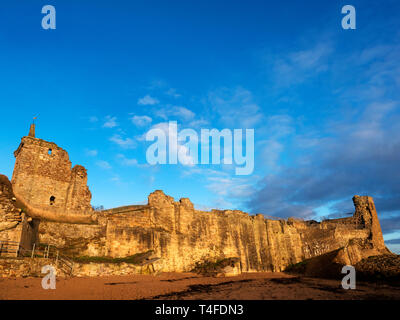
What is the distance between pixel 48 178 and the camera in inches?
981

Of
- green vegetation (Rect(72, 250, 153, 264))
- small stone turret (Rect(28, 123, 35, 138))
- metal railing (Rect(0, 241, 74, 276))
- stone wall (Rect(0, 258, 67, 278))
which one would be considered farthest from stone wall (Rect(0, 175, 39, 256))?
small stone turret (Rect(28, 123, 35, 138))

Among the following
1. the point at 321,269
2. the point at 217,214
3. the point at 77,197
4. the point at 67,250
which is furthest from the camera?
the point at 217,214

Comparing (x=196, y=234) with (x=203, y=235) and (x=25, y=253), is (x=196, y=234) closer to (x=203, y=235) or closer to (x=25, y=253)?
(x=203, y=235)

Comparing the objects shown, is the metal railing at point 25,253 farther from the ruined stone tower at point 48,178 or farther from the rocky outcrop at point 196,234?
the ruined stone tower at point 48,178

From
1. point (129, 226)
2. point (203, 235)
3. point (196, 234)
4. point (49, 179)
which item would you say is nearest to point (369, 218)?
point (203, 235)

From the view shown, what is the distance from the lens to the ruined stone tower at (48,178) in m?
23.5

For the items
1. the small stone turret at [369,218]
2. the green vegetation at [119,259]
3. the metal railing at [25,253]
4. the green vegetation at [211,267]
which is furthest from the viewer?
the small stone turret at [369,218]

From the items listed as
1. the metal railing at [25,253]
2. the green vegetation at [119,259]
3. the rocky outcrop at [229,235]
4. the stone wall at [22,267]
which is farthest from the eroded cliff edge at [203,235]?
the stone wall at [22,267]

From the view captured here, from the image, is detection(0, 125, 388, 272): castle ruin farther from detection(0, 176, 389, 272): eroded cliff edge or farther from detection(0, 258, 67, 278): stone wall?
detection(0, 258, 67, 278): stone wall
